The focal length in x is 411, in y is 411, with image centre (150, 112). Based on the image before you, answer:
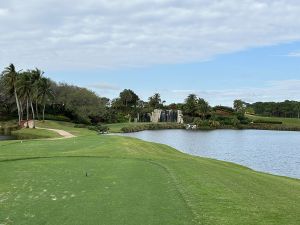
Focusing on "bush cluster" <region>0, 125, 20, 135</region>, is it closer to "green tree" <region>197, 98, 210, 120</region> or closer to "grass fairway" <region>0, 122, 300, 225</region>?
"grass fairway" <region>0, 122, 300, 225</region>

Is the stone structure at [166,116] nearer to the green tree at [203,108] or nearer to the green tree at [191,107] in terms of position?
the green tree at [191,107]

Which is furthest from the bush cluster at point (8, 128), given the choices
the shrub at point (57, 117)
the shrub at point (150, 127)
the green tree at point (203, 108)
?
the green tree at point (203, 108)

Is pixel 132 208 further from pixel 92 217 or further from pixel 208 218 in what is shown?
pixel 208 218

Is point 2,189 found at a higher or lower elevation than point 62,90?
lower

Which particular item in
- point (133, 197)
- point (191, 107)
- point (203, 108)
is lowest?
point (133, 197)

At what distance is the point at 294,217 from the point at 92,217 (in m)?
5.58

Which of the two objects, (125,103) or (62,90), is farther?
Result: (125,103)

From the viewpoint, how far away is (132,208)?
1037cm

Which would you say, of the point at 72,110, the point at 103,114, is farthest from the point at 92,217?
the point at 103,114

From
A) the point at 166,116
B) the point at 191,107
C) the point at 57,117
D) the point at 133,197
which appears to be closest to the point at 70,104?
the point at 57,117

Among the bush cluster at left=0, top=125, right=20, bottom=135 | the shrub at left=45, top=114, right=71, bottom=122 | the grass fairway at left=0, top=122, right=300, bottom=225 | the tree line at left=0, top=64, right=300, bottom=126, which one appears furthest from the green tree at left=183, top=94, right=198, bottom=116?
the grass fairway at left=0, top=122, right=300, bottom=225

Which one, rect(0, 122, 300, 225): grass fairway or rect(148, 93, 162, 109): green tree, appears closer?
rect(0, 122, 300, 225): grass fairway

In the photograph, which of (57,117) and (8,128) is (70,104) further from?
(8,128)

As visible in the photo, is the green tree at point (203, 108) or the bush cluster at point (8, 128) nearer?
the bush cluster at point (8, 128)
